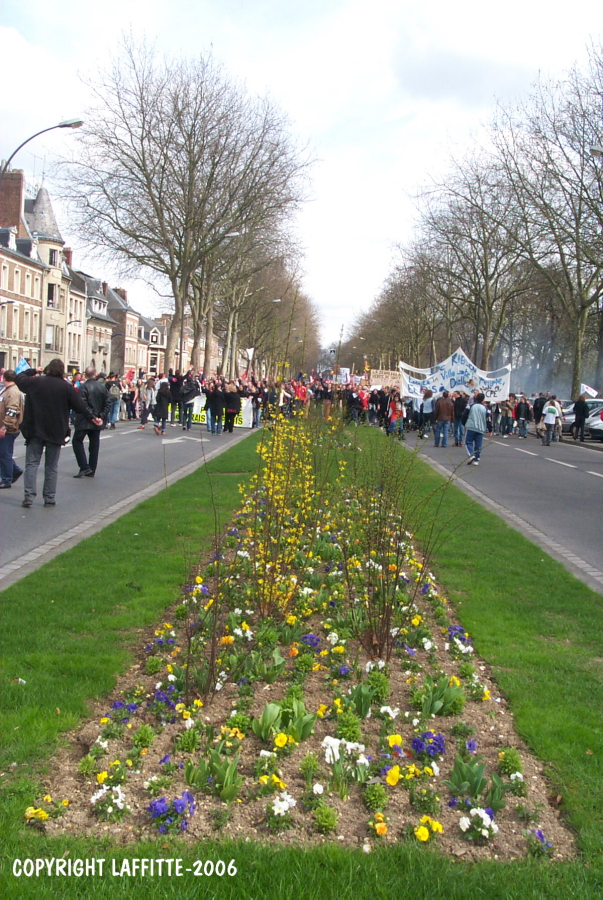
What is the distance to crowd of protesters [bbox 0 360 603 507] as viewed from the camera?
450 inches

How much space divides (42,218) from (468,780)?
82078mm

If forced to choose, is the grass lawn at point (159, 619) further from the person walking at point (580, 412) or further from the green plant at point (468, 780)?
the person walking at point (580, 412)

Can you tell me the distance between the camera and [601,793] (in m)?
3.69

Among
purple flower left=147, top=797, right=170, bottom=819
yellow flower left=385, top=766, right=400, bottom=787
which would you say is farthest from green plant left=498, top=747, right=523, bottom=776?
purple flower left=147, top=797, right=170, bottom=819

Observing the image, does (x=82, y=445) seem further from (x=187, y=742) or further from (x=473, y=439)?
(x=187, y=742)

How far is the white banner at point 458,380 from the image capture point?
110 ft

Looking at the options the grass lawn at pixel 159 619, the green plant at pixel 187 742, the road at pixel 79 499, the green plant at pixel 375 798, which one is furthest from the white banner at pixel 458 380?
the green plant at pixel 375 798

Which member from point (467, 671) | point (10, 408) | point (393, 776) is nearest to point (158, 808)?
point (393, 776)

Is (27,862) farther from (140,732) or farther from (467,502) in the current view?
(467,502)

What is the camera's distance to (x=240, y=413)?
37219mm

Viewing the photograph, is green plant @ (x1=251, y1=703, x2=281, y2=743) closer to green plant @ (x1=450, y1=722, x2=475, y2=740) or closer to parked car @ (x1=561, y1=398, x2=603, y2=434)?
green plant @ (x1=450, y1=722, x2=475, y2=740)

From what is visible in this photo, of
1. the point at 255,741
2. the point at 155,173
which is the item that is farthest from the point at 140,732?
the point at 155,173

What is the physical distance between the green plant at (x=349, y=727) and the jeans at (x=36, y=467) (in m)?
7.89

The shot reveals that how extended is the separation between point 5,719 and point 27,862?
1.24 m
